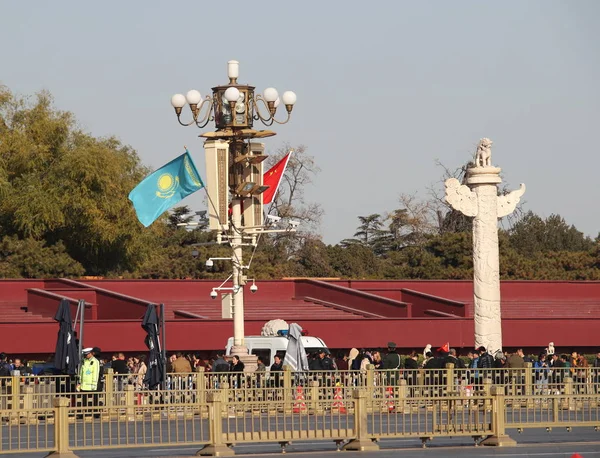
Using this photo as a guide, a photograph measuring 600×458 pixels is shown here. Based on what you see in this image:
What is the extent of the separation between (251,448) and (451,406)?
10.4 ft

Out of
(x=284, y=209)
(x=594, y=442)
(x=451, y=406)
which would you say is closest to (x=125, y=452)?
(x=451, y=406)

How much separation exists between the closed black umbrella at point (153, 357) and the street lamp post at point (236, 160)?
293 centimetres

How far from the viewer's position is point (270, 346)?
3259 centimetres

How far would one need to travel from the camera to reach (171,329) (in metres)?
39.4

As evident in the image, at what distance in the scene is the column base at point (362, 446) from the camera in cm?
1991

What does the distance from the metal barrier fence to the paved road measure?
0.89 feet

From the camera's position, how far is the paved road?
1922cm

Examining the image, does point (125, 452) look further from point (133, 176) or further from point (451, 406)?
point (133, 176)

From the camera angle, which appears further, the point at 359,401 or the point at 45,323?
the point at 45,323

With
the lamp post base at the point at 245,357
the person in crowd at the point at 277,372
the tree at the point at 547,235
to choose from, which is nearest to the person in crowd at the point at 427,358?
the person in crowd at the point at 277,372

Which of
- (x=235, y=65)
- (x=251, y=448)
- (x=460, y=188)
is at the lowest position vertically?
(x=251, y=448)

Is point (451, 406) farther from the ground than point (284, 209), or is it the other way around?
point (284, 209)

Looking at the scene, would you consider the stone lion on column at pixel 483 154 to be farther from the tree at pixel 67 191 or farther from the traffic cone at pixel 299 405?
the tree at pixel 67 191

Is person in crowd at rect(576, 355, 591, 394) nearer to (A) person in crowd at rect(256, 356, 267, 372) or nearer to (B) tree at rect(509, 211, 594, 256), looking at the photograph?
(A) person in crowd at rect(256, 356, 267, 372)
